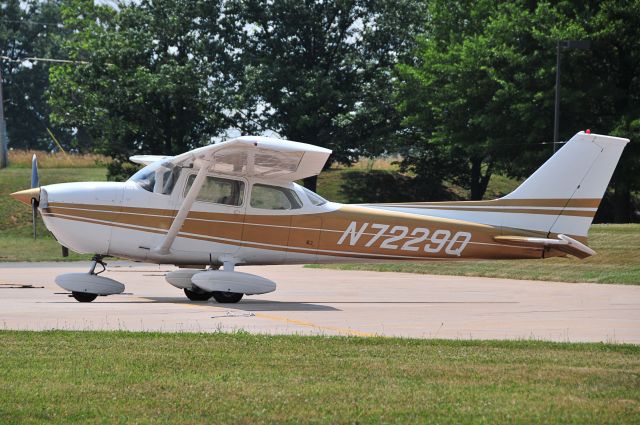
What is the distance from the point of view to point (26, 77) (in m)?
93.9

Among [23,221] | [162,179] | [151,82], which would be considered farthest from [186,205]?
[151,82]

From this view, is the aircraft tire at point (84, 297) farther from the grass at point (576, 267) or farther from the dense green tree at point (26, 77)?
the dense green tree at point (26, 77)

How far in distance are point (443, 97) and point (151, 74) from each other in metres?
13.7

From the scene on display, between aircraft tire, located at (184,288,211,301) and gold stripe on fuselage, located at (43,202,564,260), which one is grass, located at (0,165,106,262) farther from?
gold stripe on fuselage, located at (43,202,564,260)

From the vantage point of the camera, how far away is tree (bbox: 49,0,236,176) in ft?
162

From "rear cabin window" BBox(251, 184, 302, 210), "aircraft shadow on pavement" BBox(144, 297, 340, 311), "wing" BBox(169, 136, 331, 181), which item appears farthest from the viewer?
"rear cabin window" BBox(251, 184, 302, 210)

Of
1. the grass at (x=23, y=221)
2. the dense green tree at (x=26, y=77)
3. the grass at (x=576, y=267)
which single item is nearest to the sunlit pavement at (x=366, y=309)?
the grass at (x=576, y=267)

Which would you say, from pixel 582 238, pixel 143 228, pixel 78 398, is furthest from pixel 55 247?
pixel 78 398

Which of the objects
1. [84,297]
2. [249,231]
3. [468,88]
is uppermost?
[468,88]

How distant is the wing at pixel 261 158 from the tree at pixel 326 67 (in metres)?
31.6

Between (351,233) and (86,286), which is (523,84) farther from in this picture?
(86,286)

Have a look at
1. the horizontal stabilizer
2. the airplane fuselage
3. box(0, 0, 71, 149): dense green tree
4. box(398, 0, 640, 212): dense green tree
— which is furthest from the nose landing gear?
box(0, 0, 71, 149): dense green tree

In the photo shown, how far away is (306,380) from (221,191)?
9042 millimetres

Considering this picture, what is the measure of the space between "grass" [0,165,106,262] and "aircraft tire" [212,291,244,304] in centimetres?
1558
